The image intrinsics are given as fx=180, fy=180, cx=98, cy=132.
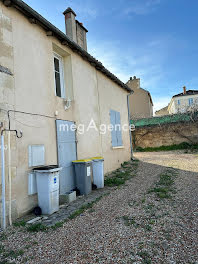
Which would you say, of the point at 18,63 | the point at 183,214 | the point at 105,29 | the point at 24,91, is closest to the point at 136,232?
the point at 183,214

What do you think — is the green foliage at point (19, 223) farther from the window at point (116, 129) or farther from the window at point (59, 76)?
the window at point (116, 129)

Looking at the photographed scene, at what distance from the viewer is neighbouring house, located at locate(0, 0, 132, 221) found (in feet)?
11.5

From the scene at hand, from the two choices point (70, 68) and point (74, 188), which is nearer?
point (74, 188)

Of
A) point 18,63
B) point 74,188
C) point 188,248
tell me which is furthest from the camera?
point 74,188

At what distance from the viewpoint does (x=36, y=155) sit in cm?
391

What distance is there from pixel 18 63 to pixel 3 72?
0.50 m

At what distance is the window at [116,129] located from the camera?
26.8 ft

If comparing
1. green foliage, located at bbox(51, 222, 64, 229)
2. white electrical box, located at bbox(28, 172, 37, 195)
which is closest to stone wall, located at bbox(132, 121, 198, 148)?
white electrical box, located at bbox(28, 172, 37, 195)

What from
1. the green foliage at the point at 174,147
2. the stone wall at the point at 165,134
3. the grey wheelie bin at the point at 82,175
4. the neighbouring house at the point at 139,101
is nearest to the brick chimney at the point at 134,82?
the neighbouring house at the point at 139,101

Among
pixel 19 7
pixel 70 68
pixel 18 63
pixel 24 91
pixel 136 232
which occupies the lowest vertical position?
pixel 136 232

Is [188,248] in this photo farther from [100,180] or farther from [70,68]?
[70,68]

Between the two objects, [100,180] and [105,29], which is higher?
[105,29]

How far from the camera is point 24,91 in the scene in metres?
3.83

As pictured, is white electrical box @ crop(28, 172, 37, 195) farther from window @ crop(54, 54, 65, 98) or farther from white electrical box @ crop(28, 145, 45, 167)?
window @ crop(54, 54, 65, 98)
